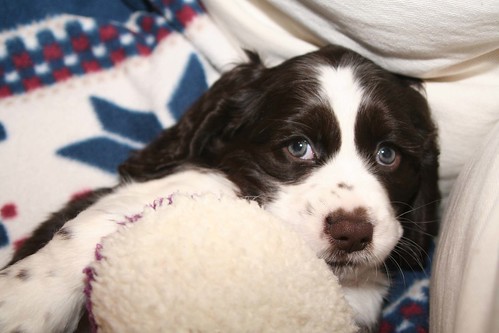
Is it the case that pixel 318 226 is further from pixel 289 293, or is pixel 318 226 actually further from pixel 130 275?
pixel 130 275

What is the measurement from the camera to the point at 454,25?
231 cm

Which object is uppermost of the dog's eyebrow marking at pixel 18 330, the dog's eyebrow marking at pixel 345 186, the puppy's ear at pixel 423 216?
the dog's eyebrow marking at pixel 345 186

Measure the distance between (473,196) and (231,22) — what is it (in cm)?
161

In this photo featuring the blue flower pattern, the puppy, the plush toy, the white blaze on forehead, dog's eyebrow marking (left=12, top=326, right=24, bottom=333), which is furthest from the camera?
the blue flower pattern

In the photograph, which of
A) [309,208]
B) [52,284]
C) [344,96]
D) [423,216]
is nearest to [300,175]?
[309,208]

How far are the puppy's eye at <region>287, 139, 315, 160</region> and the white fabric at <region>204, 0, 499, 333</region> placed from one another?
609 millimetres

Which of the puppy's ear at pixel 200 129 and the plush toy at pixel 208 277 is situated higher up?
the plush toy at pixel 208 277

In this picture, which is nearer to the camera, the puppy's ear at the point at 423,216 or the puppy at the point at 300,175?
the puppy at the point at 300,175

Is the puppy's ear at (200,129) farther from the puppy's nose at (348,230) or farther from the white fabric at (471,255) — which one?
the white fabric at (471,255)

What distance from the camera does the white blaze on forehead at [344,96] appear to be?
2.29 m

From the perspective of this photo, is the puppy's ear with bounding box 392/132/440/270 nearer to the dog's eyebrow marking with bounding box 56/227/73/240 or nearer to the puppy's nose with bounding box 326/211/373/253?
the puppy's nose with bounding box 326/211/373/253

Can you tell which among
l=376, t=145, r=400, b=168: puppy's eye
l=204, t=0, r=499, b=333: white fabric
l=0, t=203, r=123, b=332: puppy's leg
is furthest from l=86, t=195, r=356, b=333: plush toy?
l=376, t=145, r=400, b=168: puppy's eye

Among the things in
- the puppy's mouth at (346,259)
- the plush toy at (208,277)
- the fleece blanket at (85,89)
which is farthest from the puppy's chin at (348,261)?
the fleece blanket at (85,89)

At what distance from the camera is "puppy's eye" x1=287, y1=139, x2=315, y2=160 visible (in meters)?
2.33
